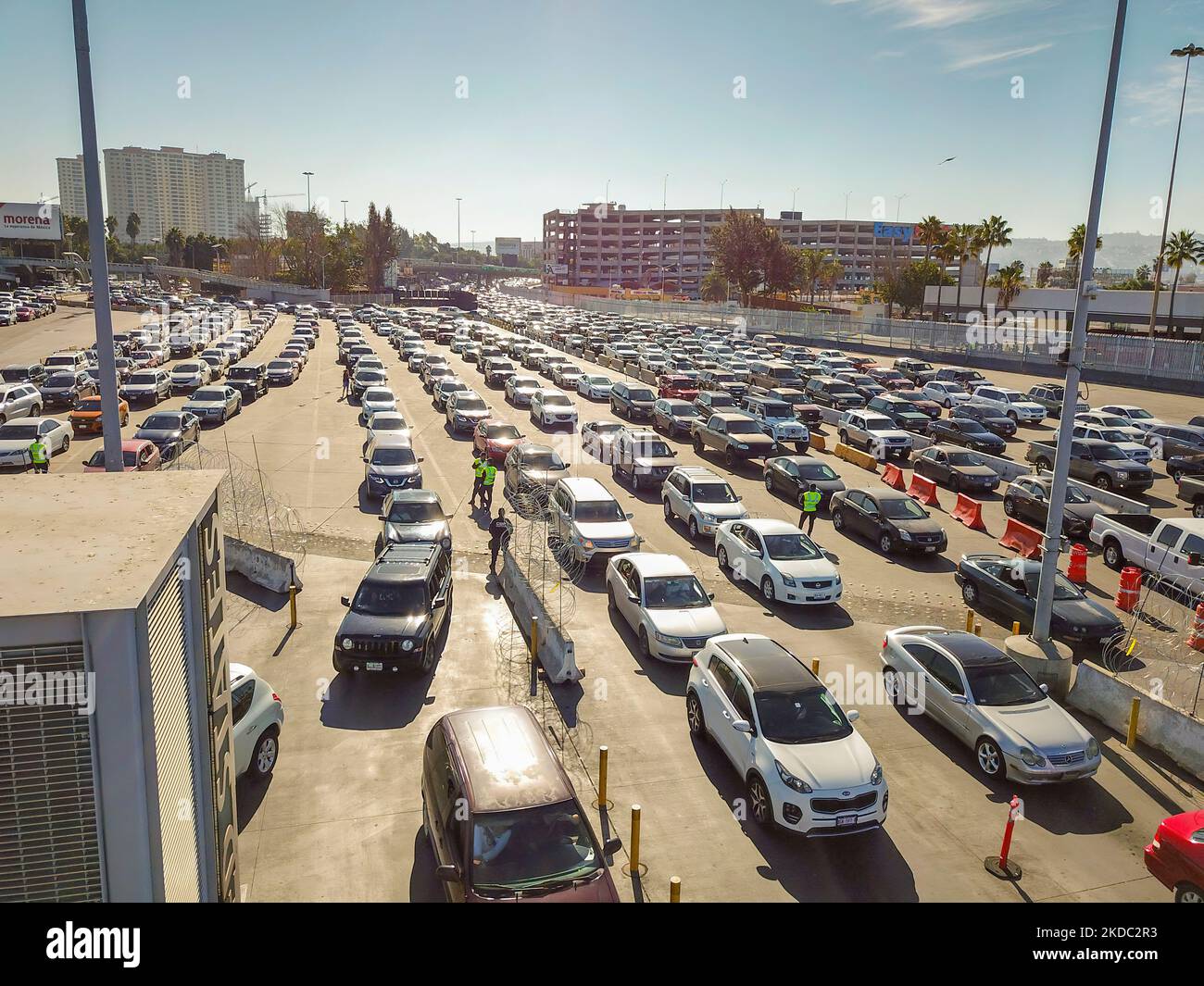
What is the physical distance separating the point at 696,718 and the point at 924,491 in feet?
56.7

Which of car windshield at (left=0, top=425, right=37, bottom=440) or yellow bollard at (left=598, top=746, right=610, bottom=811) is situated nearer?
yellow bollard at (left=598, top=746, right=610, bottom=811)

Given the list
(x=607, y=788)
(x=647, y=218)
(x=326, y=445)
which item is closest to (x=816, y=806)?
(x=607, y=788)

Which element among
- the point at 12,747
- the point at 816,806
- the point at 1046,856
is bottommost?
the point at 1046,856

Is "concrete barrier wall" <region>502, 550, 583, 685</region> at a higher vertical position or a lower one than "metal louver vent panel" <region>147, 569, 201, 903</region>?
lower

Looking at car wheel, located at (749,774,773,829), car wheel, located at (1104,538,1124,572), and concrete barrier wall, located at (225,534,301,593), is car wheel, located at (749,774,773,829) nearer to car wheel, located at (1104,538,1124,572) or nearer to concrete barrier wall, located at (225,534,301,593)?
concrete barrier wall, located at (225,534,301,593)

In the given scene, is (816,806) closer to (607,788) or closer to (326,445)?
(607,788)

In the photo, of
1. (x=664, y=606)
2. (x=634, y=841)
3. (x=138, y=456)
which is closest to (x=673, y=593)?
(x=664, y=606)

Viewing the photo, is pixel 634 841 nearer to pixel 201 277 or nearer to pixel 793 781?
pixel 793 781

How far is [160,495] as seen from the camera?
7043 mm

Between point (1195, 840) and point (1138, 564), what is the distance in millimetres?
13257

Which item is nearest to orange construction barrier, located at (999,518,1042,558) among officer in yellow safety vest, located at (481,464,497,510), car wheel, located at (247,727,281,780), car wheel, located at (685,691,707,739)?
car wheel, located at (685,691,707,739)

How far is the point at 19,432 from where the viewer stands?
26656 mm

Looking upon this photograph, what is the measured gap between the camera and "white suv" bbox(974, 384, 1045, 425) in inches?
1583

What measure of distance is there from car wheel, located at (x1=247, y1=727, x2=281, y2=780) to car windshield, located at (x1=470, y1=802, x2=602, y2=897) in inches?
163
